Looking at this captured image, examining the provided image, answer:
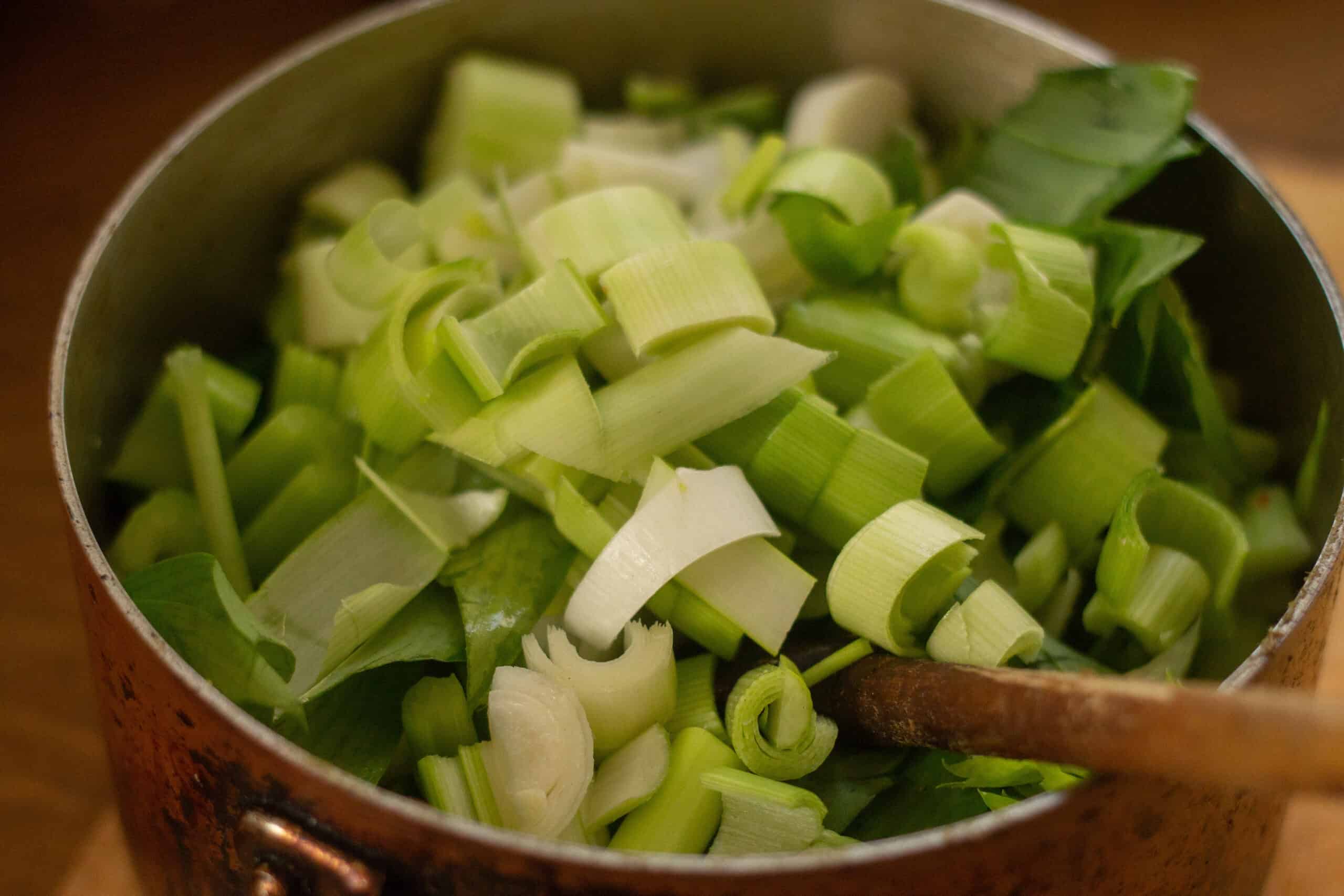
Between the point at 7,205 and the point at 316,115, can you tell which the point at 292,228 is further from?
the point at 7,205

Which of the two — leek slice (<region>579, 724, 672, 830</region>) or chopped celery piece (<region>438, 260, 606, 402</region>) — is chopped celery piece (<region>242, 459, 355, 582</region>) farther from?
leek slice (<region>579, 724, 672, 830</region>)

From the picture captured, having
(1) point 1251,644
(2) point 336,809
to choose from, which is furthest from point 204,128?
(1) point 1251,644

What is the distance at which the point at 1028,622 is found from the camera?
2.49ft

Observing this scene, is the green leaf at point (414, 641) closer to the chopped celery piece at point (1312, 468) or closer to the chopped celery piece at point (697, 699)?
the chopped celery piece at point (697, 699)

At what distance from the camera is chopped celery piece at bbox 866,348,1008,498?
0.86 meters

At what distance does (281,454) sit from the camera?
94 centimetres

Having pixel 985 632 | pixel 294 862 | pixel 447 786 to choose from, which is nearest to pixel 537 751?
pixel 447 786

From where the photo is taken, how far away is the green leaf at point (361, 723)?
2.52 ft

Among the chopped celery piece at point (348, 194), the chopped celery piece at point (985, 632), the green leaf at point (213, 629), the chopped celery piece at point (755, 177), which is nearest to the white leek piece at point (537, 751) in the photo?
the green leaf at point (213, 629)

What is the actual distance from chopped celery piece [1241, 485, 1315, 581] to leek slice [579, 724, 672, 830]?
447 mm

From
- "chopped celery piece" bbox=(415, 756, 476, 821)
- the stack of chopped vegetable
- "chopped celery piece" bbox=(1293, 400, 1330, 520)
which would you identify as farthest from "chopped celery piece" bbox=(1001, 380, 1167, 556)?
"chopped celery piece" bbox=(415, 756, 476, 821)

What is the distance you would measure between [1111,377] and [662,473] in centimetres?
40

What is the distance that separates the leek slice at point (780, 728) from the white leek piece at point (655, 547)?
87 millimetres

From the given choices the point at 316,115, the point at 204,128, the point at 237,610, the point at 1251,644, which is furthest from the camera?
the point at 316,115
